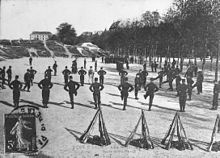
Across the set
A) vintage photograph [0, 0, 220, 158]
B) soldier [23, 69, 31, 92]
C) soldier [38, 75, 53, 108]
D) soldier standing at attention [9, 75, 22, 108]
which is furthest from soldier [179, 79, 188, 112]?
soldier standing at attention [9, 75, 22, 108]

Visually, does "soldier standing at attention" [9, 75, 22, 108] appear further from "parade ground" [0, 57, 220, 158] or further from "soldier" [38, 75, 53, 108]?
"soldier" [38, 75, 53, 108]

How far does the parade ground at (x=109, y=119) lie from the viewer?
8820 mm

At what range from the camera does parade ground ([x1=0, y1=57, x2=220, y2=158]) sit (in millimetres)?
8820

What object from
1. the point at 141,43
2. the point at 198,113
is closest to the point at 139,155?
the point at 198,113

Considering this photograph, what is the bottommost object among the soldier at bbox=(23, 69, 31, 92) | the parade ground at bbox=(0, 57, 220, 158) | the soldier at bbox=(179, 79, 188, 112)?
the parade ground at bbox=(0, 57, 220, 158)

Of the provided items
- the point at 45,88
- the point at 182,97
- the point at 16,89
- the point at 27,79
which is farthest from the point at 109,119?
the point at 27,79

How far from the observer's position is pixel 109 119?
10.8m

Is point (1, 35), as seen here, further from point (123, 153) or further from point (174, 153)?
point (174, 153)

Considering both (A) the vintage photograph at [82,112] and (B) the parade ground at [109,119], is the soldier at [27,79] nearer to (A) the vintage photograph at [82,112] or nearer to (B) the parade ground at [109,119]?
(A) the vintage photograph at [82,112]

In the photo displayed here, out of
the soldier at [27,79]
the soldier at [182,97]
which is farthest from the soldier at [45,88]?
the soldier at [182,97]

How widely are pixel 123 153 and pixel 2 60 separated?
5495 mm

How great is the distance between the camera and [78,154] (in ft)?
28.0

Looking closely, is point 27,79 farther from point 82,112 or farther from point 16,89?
point 82,112

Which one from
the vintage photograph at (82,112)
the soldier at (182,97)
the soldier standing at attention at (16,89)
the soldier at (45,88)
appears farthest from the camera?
the soldier at (182,97)
